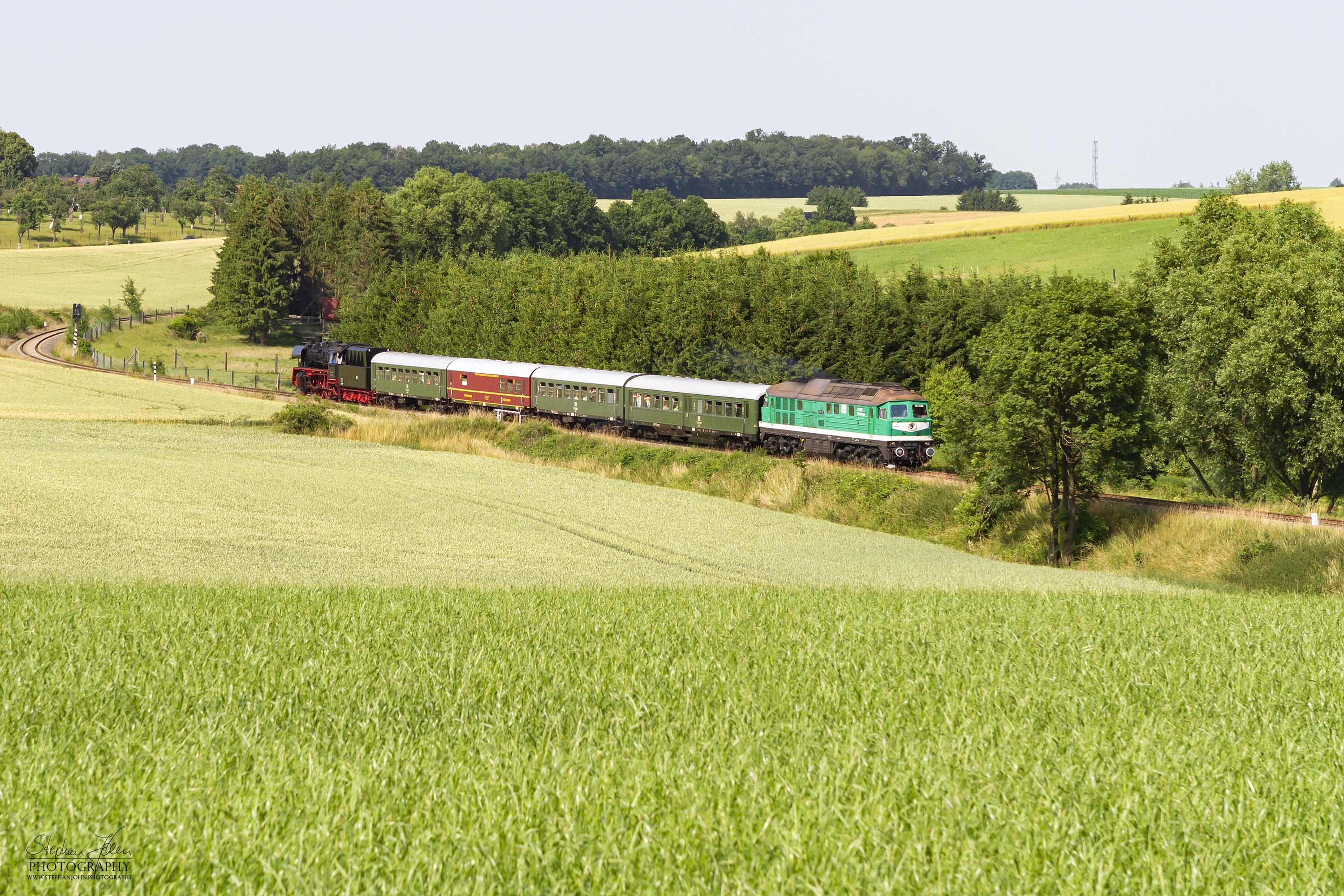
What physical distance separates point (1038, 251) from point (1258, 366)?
66123mm

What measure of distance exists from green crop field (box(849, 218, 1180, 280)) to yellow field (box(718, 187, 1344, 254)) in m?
2.50

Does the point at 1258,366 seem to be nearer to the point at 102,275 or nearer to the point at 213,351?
the point at 213,351

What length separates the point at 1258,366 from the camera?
4697 cm

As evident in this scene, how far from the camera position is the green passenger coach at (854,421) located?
50812 millimetres

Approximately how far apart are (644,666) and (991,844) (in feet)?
18.4

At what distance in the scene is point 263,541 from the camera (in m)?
32.8

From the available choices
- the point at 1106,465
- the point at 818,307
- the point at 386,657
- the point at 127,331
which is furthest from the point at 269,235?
the point at 386,657

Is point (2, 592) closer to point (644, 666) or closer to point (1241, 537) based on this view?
point (644, 666)

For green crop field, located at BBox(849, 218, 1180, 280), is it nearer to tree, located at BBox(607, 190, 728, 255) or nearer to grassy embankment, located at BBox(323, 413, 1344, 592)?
grassy embankment, located at BBox(323, 413, 1344, 592)

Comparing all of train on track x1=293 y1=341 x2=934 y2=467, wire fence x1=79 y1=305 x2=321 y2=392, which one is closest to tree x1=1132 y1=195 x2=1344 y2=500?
train on track x1=293 y1=341 x2=934 y2=467

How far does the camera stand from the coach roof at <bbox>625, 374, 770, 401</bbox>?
56.1 metres

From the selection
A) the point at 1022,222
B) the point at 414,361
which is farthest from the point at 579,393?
the point at 1022,222

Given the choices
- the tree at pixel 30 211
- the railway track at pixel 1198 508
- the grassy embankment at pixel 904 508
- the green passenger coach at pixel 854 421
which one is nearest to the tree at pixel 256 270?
the grassy embankment at pixel 904 508

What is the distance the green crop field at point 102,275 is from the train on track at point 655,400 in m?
73.2
